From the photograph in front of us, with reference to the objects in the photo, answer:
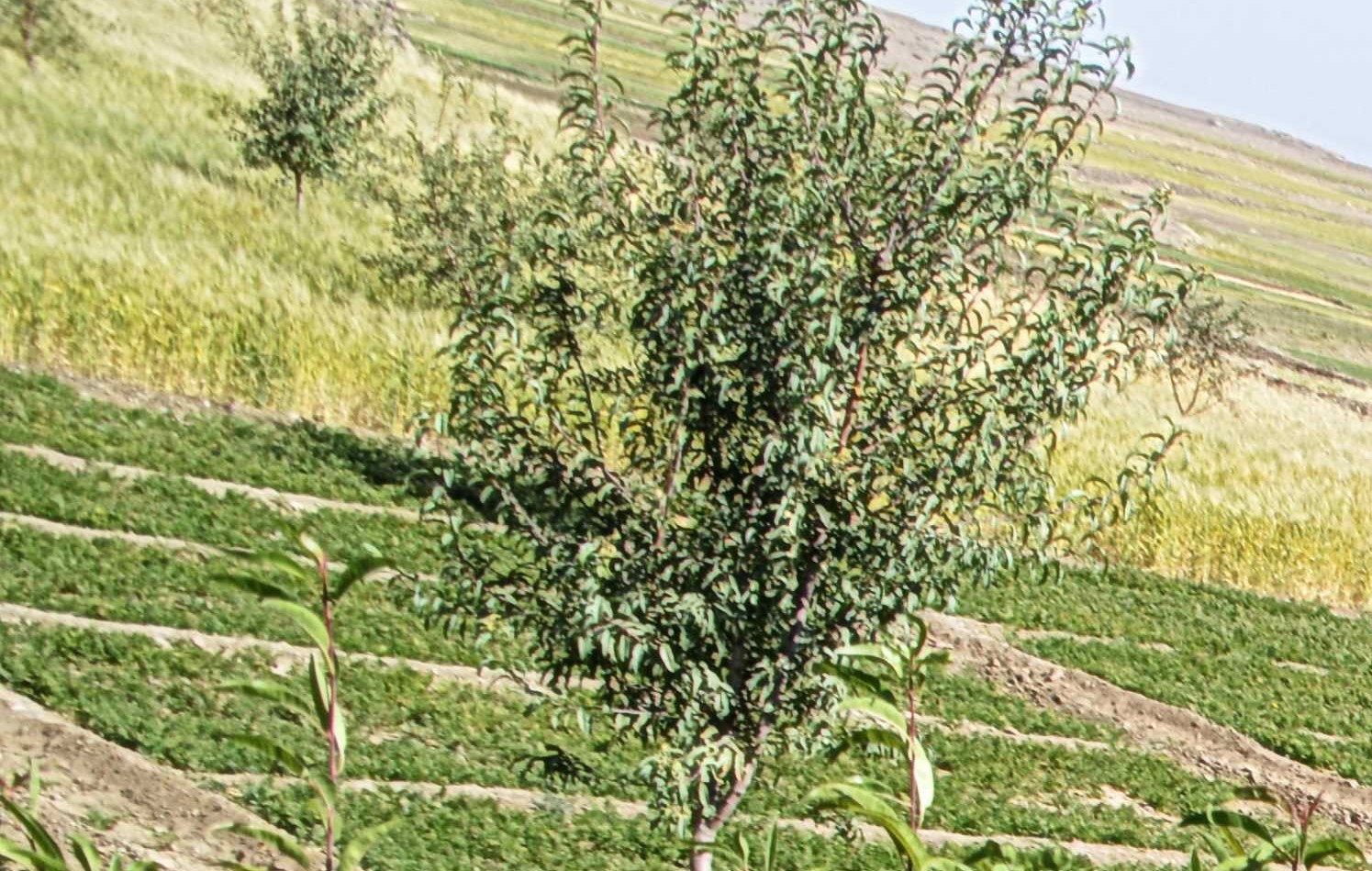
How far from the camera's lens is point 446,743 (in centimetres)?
1502

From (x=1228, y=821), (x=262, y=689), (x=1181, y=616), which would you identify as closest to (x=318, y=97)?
(x=1181, y=616)

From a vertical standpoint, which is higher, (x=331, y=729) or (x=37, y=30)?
(x=331, y=729)

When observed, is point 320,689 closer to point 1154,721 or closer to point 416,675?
point 416,675

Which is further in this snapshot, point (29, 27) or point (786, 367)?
point (29, 27)

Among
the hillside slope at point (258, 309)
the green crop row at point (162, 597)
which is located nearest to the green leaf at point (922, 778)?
the hillside slope at point (258, 309)

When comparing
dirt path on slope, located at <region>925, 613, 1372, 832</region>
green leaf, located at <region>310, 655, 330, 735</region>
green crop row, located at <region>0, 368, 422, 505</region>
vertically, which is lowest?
green crop row, located at <region>0, 368, 422, 505</region>

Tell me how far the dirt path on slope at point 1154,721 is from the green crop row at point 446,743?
1608 mm

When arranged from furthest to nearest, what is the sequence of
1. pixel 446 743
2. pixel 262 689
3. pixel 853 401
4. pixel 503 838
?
pixel 446 743 → pixel 503 838 → pixel 853 401 → pixel 262 689

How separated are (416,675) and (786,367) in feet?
25.6

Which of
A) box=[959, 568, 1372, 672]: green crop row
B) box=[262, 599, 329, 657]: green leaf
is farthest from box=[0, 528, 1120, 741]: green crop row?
box=[262, 599, 329, 657]: green leaf

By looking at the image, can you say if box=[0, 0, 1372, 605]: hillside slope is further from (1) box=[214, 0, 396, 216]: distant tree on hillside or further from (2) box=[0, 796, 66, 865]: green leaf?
(2) box=[0, 796, 66, 865]: green leaf

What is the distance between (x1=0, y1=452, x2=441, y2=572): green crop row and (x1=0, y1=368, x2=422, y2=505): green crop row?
679 mm

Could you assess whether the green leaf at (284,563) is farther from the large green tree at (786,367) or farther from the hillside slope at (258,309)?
the hillside slope at (258,309)

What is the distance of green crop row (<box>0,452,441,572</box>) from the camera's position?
18.4 m
